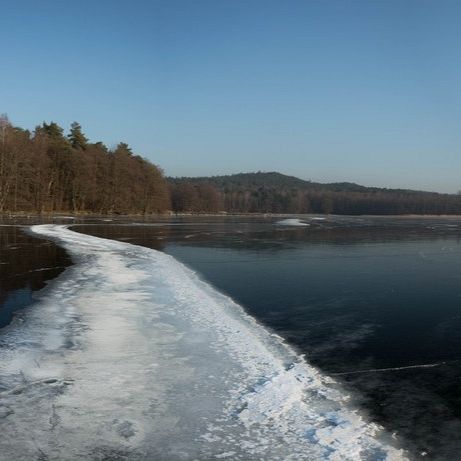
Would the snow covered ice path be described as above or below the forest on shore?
below

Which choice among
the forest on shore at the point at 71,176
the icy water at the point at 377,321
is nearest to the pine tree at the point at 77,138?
the forest on shore at the point at 71,176

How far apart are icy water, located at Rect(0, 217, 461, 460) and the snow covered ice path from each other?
0.03 m

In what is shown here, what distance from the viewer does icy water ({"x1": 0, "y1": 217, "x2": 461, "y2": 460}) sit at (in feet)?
17.5

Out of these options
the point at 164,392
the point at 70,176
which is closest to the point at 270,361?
the point at 164,392

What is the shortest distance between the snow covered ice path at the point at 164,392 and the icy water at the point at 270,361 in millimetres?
28

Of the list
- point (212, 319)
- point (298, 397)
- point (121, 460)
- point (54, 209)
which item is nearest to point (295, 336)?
point (212, 319)

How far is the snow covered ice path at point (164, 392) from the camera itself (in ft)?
16.8

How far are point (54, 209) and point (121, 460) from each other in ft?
295

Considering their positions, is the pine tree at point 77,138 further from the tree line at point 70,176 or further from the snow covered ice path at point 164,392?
the snow covered ice path at point 164,392

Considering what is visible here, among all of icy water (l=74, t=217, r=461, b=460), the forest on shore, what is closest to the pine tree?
the forest on shore

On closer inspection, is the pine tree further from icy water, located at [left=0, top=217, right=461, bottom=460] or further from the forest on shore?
icy water, located at [left=0, top=217, right=461, bottom=460]

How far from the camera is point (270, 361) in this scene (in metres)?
8.08

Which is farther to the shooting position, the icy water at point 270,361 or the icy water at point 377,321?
the icy water at point 377,321

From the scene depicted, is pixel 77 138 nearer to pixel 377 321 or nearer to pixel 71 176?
pixel 71 176
